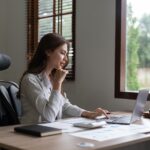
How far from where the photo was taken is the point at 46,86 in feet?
7.84

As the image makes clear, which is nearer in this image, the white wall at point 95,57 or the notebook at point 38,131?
the notebook at point 38,131

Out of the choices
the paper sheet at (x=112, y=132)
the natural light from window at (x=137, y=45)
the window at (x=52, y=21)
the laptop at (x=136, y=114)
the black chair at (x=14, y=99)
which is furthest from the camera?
the window at (x=52, y=21)

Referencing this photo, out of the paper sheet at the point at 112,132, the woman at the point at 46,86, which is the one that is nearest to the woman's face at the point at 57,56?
the woman at the point at 46,86

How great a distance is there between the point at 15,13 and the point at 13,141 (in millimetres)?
2768

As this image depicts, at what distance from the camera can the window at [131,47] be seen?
2891 millimetres

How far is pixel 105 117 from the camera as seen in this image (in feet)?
7.68

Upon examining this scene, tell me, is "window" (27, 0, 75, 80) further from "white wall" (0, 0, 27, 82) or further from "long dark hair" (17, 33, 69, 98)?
"long dark hair" (17, 33, 69, 98)

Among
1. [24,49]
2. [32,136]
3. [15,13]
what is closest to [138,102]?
[32,136]

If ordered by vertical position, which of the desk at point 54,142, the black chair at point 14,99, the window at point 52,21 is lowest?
the desk at point 54,142

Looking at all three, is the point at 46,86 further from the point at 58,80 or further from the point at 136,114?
the point at 136,114

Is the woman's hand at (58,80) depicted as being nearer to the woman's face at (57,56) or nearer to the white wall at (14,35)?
the woman's face at (57,56)

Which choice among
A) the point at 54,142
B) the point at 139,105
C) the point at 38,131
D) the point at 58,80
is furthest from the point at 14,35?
the point at 54,142

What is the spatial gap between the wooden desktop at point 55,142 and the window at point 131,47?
1.15 metres

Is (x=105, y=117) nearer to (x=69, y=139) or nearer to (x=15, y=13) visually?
(x=69, y=139)
